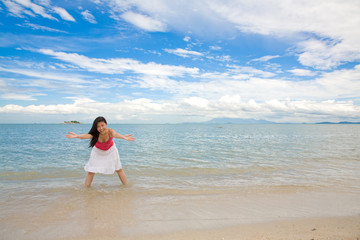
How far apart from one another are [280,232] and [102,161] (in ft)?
20.2

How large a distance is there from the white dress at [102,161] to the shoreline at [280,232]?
4067 millimetres

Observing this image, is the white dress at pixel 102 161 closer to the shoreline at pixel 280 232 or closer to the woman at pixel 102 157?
the woman at pixel 102 157

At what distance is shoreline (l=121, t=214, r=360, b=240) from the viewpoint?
13.8 ft

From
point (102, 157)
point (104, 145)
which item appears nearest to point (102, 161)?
point (102, 157)

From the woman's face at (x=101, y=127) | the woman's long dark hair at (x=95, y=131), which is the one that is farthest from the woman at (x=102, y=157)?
the woman's face at (x=101, y=127)

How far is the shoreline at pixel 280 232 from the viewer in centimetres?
421

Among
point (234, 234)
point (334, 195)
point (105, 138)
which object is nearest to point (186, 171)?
point (105, 138)

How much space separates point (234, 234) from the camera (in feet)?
14.3

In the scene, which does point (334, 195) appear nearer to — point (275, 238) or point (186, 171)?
point (275, 238)

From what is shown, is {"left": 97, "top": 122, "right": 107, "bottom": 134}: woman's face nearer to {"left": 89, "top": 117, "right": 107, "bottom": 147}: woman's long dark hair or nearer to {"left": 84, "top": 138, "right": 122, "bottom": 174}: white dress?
{"left": 89, "top": 117, "right": 107, "bottom": 147}: woman's long dark hair

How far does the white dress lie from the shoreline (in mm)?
4067

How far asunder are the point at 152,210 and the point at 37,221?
9.01 ft

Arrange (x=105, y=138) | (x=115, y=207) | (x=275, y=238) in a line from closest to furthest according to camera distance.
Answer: (x=275, y=238)
(x=115, y=207)
(x=105, y=138)

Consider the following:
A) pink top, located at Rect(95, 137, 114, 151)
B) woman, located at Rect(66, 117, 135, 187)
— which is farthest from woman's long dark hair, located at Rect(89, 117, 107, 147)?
pink top, located at Rect(95, 137, 114, 151)
